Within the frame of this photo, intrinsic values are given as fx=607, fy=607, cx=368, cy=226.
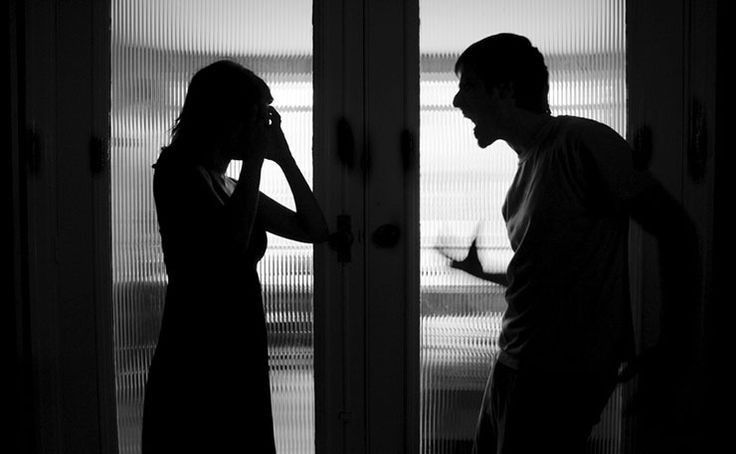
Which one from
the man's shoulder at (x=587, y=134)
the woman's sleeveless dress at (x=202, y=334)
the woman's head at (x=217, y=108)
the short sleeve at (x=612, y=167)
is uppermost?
the woman's head at (x=217, y=108)

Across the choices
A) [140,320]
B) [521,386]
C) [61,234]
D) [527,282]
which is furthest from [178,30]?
[521,386]

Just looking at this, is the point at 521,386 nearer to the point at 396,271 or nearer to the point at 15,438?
the point at 396,271

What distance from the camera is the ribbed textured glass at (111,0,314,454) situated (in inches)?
61.6

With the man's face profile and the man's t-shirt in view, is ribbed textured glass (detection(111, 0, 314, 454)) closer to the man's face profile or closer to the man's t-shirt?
the man's face profile

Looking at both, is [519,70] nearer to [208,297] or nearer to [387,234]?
[387,234]

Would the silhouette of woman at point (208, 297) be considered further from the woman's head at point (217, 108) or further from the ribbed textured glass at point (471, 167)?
the ribbed textured glass at point (471, 167)

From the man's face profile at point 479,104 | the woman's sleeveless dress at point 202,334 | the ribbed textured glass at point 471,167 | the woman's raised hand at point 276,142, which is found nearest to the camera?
the woman's sleeveless dress at point 202,334

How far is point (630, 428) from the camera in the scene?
1542 mm

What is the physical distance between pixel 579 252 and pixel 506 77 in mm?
390

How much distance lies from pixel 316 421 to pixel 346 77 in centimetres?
89

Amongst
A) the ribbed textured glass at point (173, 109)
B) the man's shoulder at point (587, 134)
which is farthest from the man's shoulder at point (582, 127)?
the ribbed textured glass at point (173, 109)

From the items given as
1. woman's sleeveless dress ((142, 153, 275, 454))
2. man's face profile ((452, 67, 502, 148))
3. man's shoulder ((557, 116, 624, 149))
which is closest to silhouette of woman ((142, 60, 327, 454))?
woman's sleeveless dress ((142, 153, 275, 454))

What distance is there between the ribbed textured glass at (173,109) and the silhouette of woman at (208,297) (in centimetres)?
33

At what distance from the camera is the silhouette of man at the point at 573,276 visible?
1.01 metres
